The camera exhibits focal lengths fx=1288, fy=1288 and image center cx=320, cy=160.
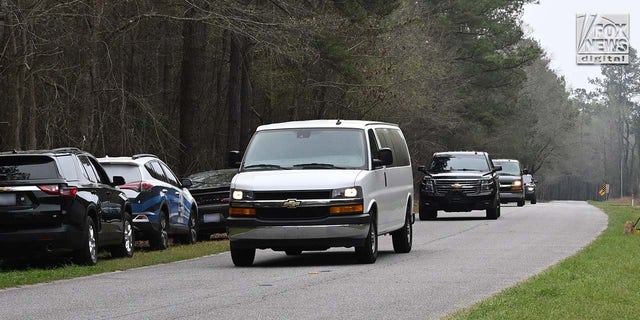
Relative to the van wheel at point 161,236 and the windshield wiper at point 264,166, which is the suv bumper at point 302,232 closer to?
the windshield wiper at point 264,166

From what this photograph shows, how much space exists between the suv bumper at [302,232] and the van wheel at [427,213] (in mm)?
17471

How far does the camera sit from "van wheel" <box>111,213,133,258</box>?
845 inches

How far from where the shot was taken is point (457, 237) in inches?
1036

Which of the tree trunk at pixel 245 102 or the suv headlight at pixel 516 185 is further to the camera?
the suv headlight at pixel 516 185

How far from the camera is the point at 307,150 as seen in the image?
→ 63.6 feet

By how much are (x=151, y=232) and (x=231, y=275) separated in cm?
637

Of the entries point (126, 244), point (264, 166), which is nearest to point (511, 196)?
point (126, 244)

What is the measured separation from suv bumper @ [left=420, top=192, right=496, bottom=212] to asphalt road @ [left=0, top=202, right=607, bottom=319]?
11.1 meters

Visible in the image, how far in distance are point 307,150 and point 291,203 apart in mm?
1476

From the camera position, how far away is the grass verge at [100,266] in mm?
17016

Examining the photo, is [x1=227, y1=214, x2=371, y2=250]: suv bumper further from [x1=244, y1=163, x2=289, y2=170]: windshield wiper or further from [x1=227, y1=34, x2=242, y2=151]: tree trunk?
[x1=227, y1=34, x2=242, y2=151]: tree trunk

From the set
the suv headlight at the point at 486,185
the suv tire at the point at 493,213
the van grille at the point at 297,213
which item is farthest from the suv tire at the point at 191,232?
the suv tire at the point at 493,213

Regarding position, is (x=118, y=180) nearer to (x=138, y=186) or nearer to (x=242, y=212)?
(x=138, y=186)

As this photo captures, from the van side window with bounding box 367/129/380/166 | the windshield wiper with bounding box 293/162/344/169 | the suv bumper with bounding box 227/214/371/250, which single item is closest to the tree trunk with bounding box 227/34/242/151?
the van side window with bounding box 367/129/380/166
